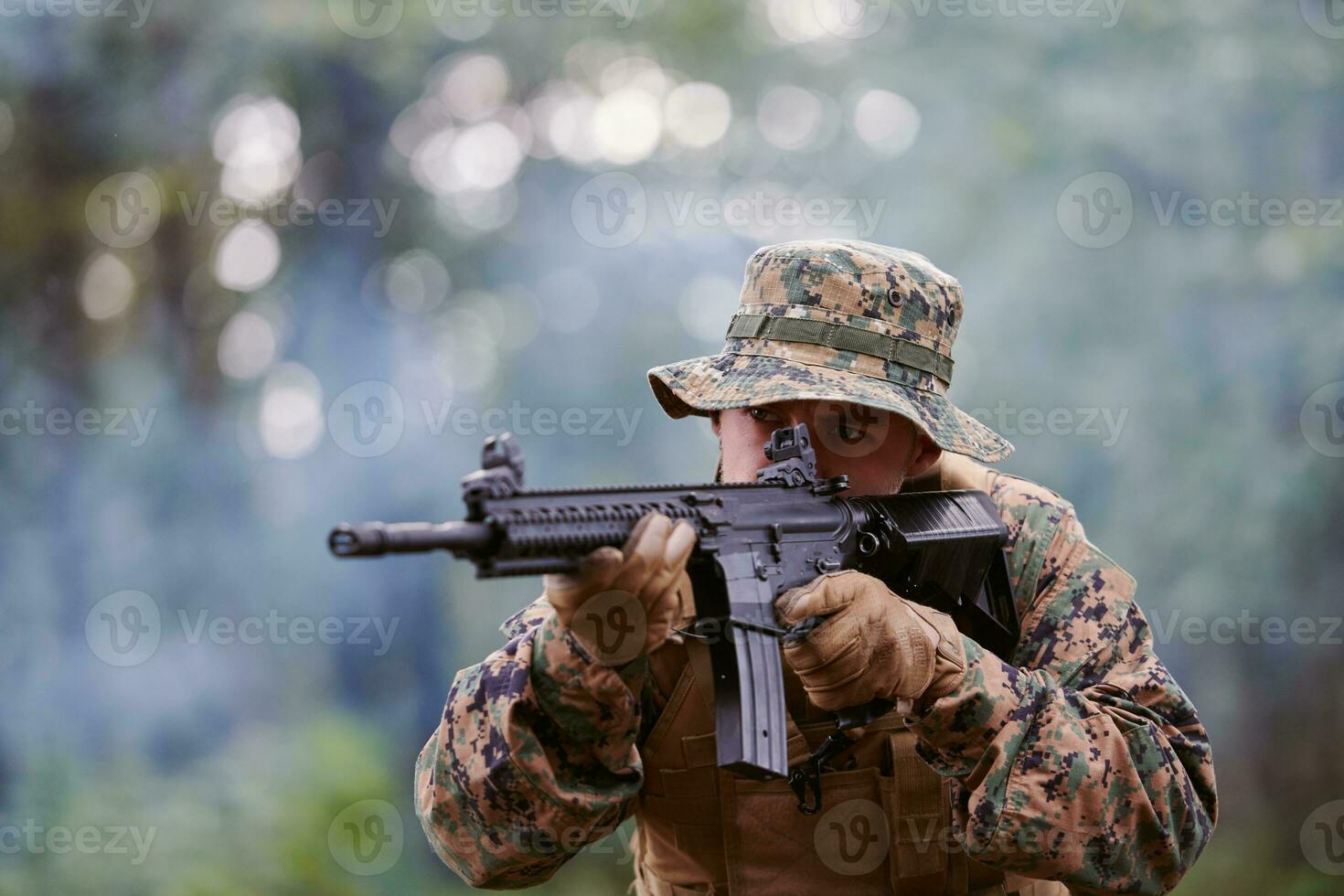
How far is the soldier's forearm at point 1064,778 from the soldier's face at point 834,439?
1.83 feet

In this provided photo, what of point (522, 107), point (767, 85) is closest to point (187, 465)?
point (522, 107)

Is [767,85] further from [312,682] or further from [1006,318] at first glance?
[312,682]

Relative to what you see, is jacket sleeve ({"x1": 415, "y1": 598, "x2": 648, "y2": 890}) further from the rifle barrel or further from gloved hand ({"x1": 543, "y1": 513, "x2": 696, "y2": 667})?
the rifle barrel

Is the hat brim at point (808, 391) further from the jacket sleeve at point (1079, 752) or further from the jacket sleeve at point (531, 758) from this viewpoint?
the jacket sleeve at point (531, 758)

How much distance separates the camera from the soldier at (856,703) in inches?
99.9

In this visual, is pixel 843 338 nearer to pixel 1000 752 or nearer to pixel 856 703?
pixel 856 703

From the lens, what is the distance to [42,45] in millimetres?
6605

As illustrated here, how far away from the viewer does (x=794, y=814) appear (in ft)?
9.75

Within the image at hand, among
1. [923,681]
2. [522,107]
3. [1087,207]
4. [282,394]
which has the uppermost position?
[522,107]

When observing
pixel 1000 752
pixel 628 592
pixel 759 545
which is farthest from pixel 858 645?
pixel 628 592

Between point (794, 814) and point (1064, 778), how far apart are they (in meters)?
0.68

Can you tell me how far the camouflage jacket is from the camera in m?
2.51

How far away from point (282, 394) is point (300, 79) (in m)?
2.13

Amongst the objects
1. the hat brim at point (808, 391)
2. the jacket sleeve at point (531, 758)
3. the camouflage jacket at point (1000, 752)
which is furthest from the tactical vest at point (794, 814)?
the hat brim at point (808, 391)
